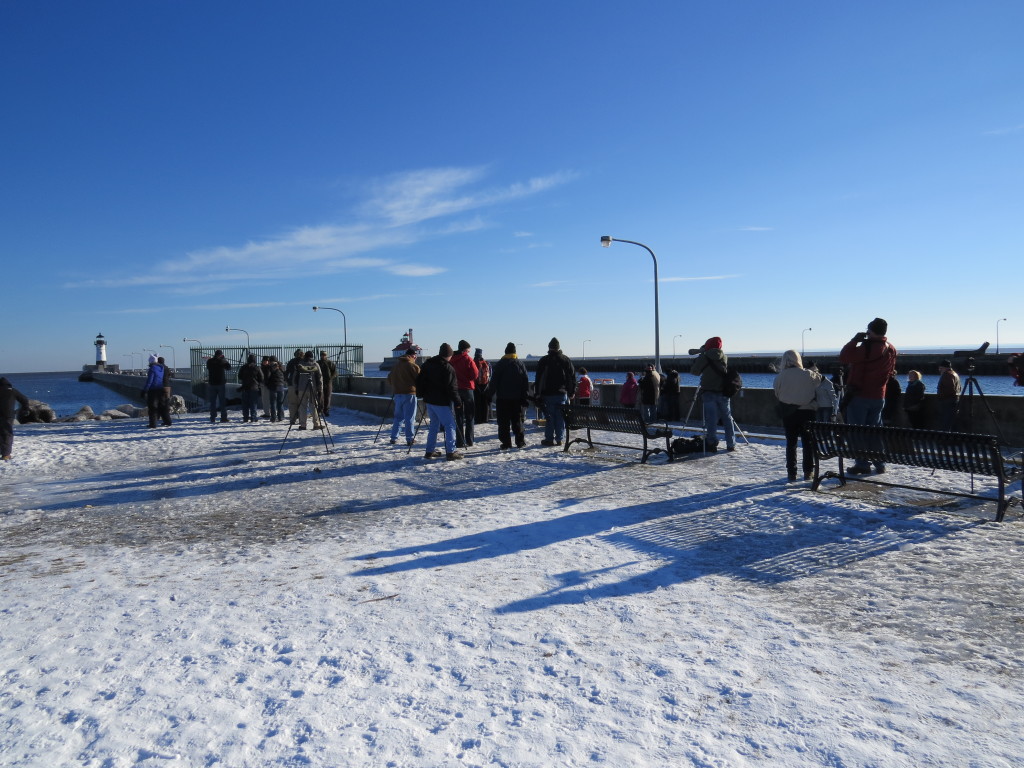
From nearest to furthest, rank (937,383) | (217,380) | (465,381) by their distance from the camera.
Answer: (465,381) < (217,380) < (937,383)

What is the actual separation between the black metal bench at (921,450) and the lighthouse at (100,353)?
13968 cm

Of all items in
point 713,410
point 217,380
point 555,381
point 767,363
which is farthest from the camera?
point 767,363

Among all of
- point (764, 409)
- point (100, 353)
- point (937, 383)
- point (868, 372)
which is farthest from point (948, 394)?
point (100, 353)

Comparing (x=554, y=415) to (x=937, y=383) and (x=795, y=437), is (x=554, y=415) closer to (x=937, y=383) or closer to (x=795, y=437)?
(x=795, y=437)

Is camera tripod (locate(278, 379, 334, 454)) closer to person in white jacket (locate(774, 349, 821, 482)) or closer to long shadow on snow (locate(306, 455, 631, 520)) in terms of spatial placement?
long shadow on snow (locate(306, 455, 631, 520))

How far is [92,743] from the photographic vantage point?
307cm

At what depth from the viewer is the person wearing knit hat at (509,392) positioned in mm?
11961

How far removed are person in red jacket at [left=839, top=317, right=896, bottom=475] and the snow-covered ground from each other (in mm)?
1206

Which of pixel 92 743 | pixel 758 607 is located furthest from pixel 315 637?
pixel 758 607

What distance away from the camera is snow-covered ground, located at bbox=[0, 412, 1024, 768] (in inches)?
121

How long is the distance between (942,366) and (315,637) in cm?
1258

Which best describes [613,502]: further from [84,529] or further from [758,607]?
[84,529]

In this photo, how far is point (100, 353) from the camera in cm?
12950

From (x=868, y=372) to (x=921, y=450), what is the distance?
67.2 inches
